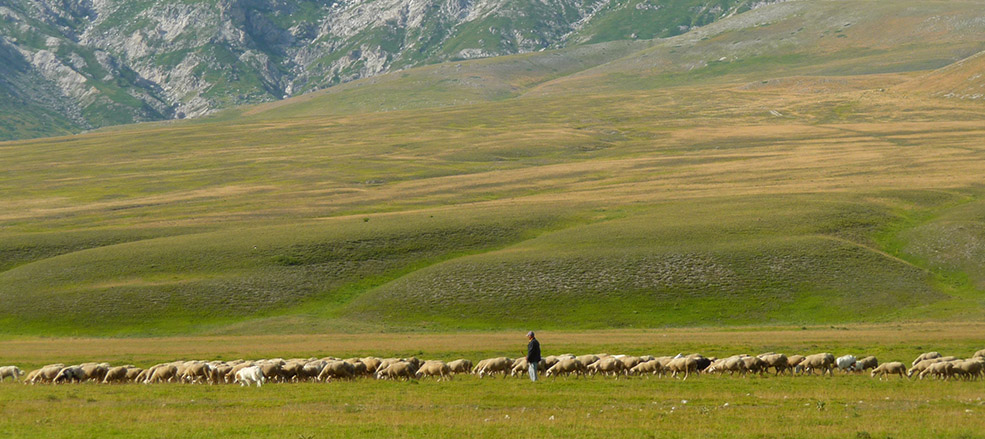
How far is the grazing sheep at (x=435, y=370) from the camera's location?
40.8m

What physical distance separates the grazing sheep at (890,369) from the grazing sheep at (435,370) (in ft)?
53.2

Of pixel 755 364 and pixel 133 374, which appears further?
pixel 133 374

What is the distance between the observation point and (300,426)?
2639cm

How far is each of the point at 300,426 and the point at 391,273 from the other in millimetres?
63477

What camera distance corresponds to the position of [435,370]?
41.0 meters

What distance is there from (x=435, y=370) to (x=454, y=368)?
1.79 meters

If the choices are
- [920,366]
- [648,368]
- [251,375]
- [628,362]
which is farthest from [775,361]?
[251,375]

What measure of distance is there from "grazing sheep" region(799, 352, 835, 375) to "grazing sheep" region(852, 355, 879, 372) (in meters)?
1.09

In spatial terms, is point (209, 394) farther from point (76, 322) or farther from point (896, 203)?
point (896, 203)

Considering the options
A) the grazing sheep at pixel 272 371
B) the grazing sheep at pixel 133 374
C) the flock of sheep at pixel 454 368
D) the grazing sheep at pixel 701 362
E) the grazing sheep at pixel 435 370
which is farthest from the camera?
the grazing sheep at pixel 133 374

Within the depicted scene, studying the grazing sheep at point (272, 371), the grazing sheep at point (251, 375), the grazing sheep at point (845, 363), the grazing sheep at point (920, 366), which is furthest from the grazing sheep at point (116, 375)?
the grazing sheep at point (920, 366)

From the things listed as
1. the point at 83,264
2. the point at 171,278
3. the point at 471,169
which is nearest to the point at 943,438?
the point at 171,278

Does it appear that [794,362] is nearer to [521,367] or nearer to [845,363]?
[845,363]

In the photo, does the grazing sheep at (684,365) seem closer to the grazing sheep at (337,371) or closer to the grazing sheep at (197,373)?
the grazing sheep at (337,371)
